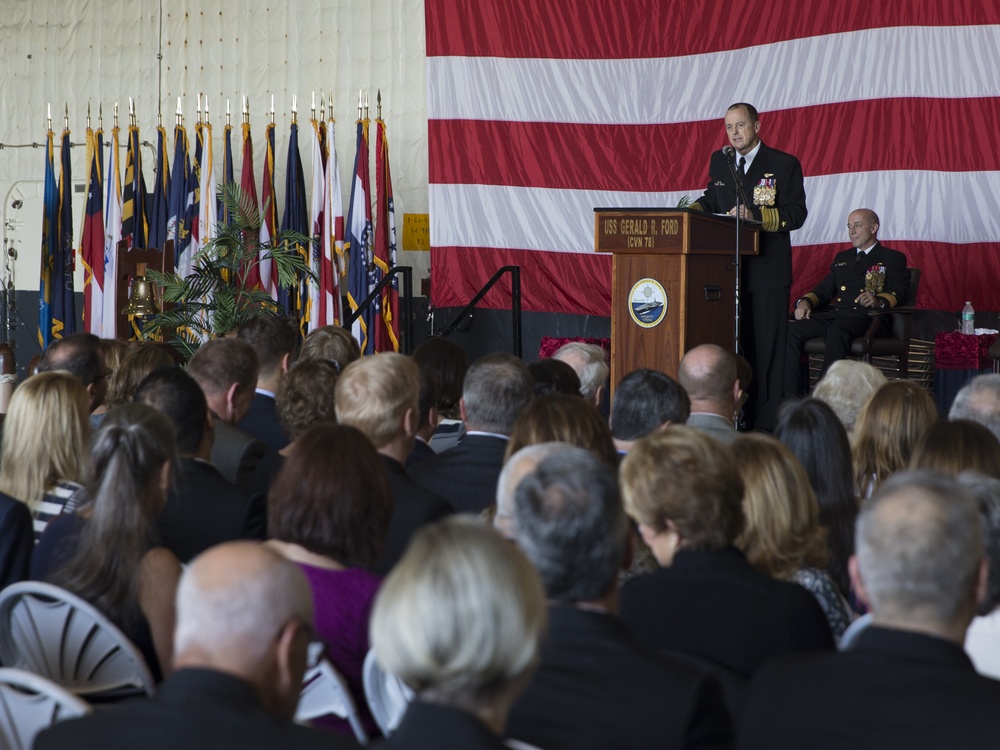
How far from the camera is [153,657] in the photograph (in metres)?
2.45

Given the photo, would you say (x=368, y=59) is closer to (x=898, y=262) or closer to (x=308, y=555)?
(x=898, y=262)

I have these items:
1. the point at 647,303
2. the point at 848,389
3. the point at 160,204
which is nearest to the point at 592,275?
the point at 647,303

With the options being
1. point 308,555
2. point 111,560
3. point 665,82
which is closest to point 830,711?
point 308,555

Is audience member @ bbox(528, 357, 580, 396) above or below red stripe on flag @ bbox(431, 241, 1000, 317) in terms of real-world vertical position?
below

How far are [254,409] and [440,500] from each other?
162 cm

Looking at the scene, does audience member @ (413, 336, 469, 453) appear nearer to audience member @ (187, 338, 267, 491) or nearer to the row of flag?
audience member @ (187, 338, 267, 491)

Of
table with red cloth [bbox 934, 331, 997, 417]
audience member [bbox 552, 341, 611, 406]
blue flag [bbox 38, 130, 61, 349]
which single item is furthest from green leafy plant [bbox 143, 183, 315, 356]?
table with red cloth [bbox 934, 331, 997, 417]

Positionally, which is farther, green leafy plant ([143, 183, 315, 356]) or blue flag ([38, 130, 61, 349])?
blue flag ([38, 130, 61, 349])

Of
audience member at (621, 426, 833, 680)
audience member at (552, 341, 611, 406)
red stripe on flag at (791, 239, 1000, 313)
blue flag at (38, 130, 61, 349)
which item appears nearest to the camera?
audience member at (621, 426, 833, 680)

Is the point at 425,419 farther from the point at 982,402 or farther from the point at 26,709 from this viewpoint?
the point at 26,709

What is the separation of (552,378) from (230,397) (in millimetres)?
1092

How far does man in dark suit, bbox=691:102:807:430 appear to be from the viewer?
6.28 meters

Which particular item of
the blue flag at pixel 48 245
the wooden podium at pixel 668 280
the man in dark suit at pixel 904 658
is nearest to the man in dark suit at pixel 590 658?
the man in dark suit at pixel 904 658

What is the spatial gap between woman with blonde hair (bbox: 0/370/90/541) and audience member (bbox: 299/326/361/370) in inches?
73.6
